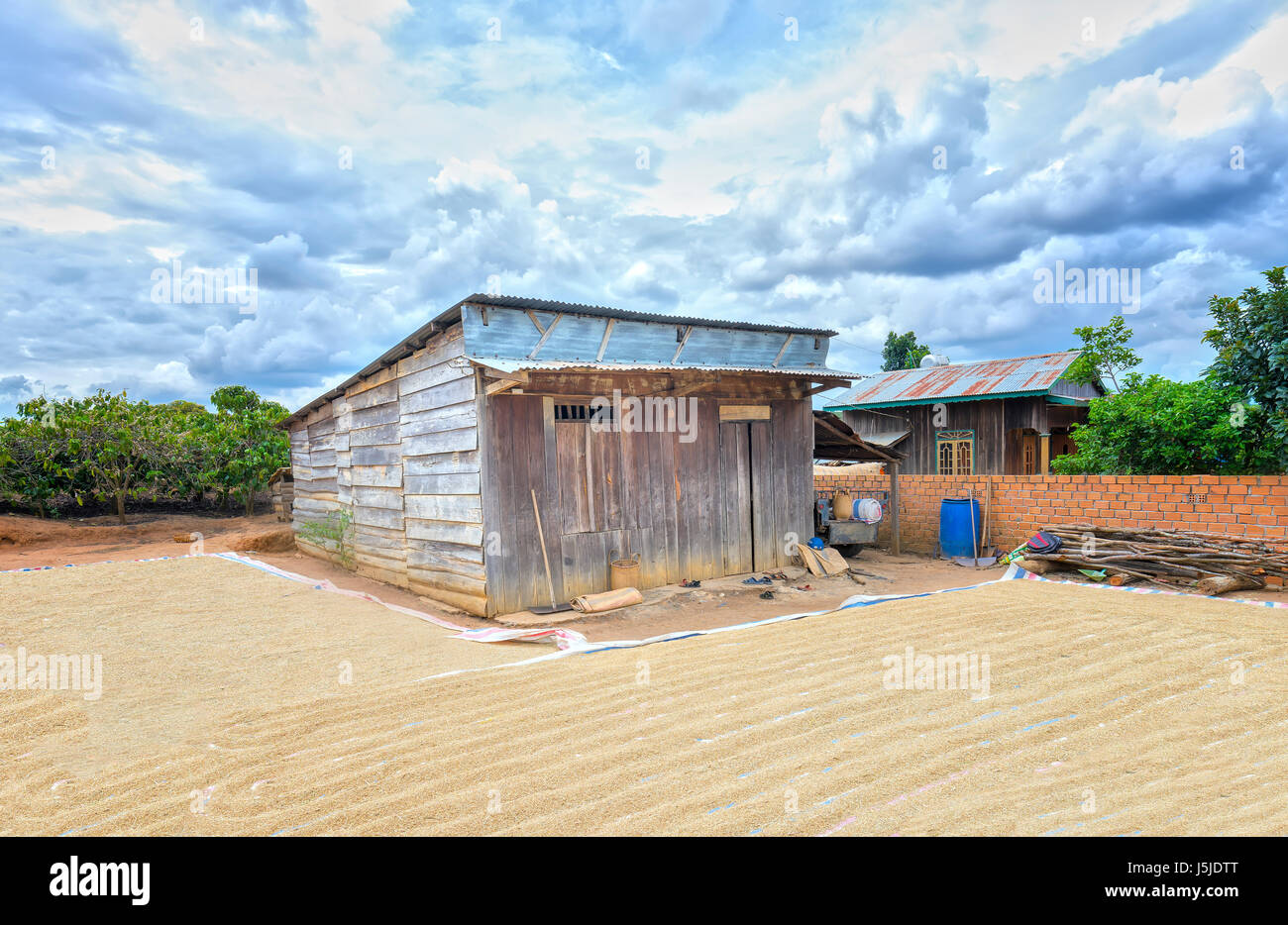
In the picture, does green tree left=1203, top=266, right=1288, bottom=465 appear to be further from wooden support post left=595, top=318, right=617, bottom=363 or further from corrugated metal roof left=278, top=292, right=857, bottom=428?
wooden support post left=595, top=318, right=617, bottom=363

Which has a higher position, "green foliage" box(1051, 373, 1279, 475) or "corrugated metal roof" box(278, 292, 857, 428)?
"corrugated metal roof" box(278, 292, 857, 428)

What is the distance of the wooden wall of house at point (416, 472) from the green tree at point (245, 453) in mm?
6791

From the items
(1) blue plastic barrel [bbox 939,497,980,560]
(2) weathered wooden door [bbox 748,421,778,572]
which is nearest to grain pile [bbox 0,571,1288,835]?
(2) weathered wooden door [bbox 748,421,778,572]

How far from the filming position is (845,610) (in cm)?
748

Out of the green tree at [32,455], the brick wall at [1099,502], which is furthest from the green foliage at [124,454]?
the brick wall at [1099,502]

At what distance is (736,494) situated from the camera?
32.4ft

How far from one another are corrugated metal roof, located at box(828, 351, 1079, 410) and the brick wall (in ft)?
16.9

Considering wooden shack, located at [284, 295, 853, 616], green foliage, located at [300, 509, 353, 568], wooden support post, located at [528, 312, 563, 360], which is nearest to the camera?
wooden shack, located at [284, 295, 853, 616]

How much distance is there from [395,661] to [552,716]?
2.05m

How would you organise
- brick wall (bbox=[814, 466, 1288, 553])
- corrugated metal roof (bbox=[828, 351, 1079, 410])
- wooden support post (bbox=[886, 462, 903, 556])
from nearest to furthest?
brick wall (bbox=[814, 466, 1288, 553]), wooden support post (bbox=[886, 462, 903, 556]), corrugated metal roof (bbox=[828, 351, 1079, 410])

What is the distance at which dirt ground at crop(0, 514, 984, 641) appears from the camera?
7.53 metres

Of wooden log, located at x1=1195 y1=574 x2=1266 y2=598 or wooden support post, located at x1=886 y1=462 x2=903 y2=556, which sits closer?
wooden log, located at x1=1195 y1=574 x2=1266 y2=598

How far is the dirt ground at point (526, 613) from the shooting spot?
7.53 m
